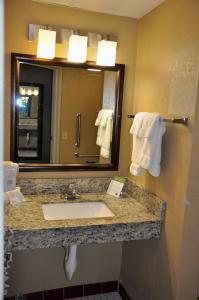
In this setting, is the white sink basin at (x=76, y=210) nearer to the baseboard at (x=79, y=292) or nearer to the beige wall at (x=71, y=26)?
the beige wall at (x=71, y=26)

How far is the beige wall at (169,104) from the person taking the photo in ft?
4.90

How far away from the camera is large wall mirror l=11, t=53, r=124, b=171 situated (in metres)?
1.90

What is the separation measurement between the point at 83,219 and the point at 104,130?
2.48 ft

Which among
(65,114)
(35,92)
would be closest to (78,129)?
(65,114)

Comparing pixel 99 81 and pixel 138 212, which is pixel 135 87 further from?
pixel 138 212

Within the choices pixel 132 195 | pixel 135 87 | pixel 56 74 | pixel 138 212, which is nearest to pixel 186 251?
pixel 138 212

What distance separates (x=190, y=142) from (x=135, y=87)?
820 millimetres

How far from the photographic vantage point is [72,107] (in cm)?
203

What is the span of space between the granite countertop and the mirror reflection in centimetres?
41

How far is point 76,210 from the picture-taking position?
195 cm

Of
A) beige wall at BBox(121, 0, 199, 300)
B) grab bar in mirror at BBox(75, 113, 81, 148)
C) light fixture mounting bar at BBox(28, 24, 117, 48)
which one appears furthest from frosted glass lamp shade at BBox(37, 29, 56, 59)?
beige wall at BBox(121, 0, 199, 300)

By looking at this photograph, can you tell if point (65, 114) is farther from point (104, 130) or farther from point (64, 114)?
point (104, 130)

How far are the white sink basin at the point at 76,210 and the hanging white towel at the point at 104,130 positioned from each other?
425mm

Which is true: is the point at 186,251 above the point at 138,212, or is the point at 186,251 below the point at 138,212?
below
